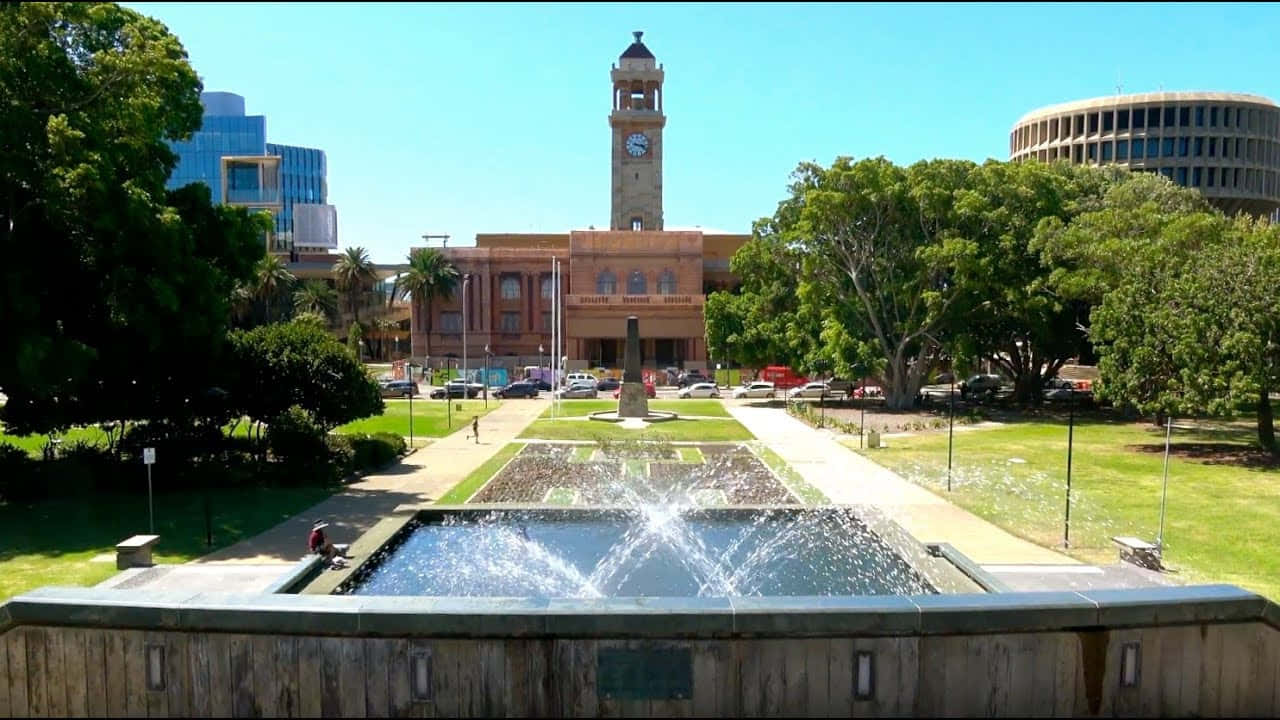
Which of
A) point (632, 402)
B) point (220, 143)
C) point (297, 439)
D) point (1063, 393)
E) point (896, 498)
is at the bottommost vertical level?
point (896, 498)

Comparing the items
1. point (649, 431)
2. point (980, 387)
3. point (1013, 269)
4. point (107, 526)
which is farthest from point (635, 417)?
point (980, 387)

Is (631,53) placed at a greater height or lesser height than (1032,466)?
greater

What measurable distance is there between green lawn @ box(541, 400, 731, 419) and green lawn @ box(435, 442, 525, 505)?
43.4 feet

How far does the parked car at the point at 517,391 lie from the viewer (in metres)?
57.8

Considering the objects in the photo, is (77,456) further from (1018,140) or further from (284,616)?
(1018,140)

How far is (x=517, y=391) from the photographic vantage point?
58.0 m

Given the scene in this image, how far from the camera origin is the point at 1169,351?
27.9 m

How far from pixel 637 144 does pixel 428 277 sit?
2565 centimetres

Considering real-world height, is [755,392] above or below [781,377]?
below

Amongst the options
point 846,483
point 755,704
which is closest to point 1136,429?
point 846,483

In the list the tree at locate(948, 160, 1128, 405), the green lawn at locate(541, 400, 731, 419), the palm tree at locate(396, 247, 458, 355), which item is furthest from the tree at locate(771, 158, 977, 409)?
the palm tree at locate(396, 247, 458, 355)

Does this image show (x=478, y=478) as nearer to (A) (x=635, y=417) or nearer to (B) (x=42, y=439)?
(A) (x=635, y=417)

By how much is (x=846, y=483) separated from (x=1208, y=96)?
96.6 meters

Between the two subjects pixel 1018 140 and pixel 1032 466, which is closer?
pixel 1032 466
